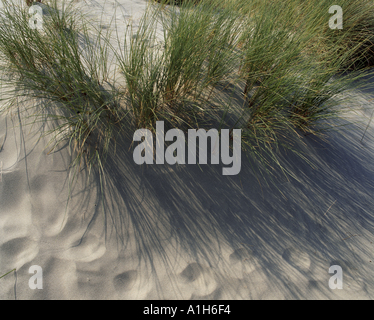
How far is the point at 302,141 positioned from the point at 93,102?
169 centimetres

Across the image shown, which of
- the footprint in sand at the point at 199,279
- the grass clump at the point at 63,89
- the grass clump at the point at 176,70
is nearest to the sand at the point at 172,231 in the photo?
the footprint in sand at the point at 199,279

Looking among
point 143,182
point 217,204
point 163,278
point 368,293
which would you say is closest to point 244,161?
point 217,204

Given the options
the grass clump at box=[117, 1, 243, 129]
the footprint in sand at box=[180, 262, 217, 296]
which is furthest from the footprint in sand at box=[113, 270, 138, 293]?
the grass clump at box=[117, 1, 243, 129]

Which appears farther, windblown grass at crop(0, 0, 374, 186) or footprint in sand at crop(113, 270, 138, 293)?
windblown grass at crop(0, 0, 374, 186)

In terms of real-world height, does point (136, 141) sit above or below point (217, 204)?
above

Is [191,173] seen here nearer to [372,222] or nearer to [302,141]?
[302,141]

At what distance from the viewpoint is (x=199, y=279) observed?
4.44 feet

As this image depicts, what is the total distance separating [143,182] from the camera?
5.29 ft

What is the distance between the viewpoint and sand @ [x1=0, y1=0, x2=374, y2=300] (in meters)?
1.32

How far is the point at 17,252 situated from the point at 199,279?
102 centimetres

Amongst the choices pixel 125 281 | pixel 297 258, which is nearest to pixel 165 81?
pixel 125 281

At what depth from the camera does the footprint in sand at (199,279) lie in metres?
1.33

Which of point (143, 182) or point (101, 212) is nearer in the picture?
point (101, 212)

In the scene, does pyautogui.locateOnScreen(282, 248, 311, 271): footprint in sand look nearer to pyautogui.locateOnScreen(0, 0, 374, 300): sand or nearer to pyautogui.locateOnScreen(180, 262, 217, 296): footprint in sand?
pyautogui.locateOnScreen(0, 0, 374, 300): sand
